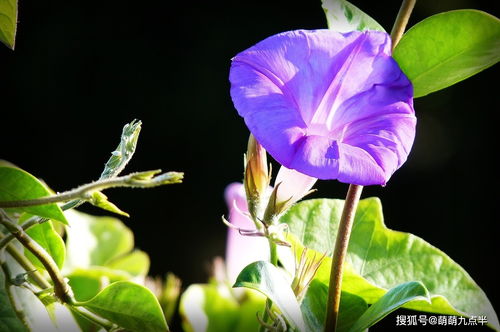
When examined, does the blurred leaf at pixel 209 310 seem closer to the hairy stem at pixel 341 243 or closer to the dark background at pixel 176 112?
the hairy stem at pixel 341 243

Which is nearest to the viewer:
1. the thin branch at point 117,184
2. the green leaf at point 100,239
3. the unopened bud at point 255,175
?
the thin branch at point 117,184

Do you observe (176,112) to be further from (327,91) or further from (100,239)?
(327,91)

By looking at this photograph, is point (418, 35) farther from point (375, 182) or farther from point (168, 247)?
point (168, 247)

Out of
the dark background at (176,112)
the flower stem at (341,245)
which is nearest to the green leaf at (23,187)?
the flower stem at (341,245)

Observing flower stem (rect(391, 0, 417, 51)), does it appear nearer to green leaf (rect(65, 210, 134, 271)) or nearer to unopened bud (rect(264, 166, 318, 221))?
unopened bud (rect(264, 166, 318, 221))

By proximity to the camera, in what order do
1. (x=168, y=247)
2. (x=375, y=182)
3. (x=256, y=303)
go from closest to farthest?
(x=375, y=182)
(x=256, y=303)
(x=168, y=247)

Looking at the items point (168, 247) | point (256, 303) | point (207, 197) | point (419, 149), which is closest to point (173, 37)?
point (207, 197)
